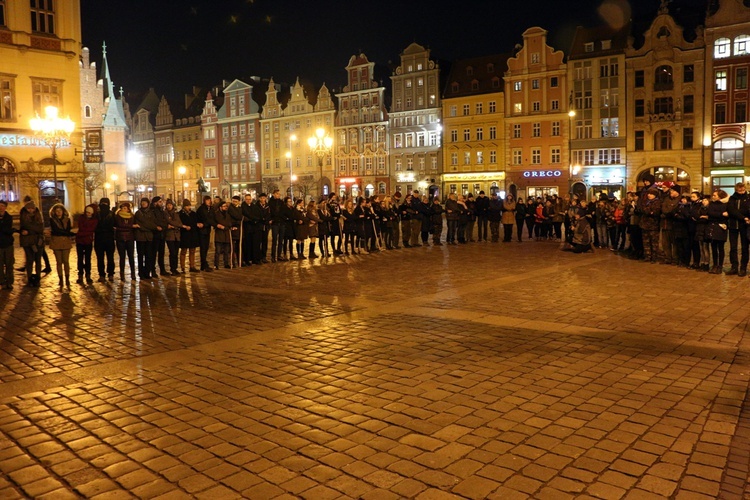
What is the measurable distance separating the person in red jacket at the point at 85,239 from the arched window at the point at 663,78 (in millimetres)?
52840

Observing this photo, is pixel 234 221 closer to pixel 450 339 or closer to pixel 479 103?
pixel 450 339

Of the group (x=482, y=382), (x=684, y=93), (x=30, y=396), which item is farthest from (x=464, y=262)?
(x=684, y=93)

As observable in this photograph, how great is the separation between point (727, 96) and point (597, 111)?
10.4 metres

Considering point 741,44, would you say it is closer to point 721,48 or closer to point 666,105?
point 721,48

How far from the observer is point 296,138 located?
266 feet

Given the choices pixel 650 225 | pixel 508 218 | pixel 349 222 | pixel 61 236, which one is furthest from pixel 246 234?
pixel 508 218

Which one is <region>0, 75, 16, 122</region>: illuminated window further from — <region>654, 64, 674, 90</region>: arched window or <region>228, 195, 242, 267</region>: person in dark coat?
<region>654, 64, 674, 90</region>: arched window

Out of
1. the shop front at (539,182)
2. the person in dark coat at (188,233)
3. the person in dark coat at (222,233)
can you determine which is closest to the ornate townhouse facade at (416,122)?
the shop front at (539,182)

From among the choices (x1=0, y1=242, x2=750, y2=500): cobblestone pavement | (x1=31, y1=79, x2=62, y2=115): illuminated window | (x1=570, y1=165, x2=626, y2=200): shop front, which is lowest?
(x1=0, y1=242, x2=750, y2=500): cobblestone pavement

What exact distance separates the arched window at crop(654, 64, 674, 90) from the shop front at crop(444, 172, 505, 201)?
52.6 ft

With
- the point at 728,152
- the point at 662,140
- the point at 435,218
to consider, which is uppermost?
the point at 662,140

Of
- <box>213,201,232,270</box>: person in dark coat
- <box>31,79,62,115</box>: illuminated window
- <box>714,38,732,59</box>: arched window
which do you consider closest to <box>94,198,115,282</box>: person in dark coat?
<box>213,201,232,270</box>: person in dark coat

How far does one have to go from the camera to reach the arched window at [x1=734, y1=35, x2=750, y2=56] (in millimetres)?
52719

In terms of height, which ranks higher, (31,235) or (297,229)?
(31,235)
